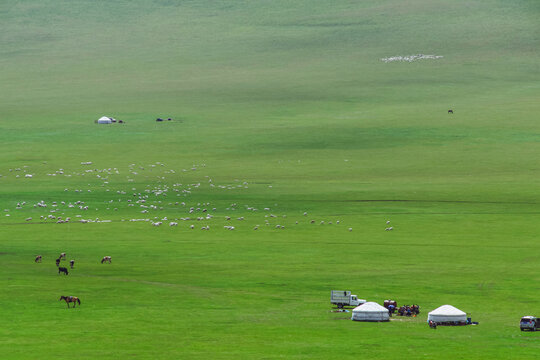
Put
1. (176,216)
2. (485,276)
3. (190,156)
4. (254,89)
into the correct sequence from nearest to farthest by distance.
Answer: (485,276) < (176,216) < (190,156) < (254,89)

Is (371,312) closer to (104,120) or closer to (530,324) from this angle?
(530,324)

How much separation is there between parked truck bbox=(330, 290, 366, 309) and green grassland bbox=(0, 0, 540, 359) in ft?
3.09

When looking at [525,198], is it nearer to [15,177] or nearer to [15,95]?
[15,177]

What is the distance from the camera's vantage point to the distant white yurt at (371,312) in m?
56.4

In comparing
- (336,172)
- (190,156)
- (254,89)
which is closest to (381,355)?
(336,172)

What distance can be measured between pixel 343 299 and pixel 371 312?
3.60 meters

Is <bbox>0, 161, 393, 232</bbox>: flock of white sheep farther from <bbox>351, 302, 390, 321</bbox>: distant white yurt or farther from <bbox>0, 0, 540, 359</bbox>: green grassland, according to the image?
<bbox>351, 302, 390, 321</bbox>: distant white yurt

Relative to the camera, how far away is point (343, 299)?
5978 cm

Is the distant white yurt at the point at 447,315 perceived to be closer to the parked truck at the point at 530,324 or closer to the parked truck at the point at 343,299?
the parked truck at the point at 530,324

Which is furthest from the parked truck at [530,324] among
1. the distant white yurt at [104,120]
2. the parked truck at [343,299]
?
the distant white yurt at [104,120]

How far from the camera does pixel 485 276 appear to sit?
69.3m

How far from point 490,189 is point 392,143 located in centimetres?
3005

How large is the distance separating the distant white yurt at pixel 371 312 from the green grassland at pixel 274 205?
1.13m

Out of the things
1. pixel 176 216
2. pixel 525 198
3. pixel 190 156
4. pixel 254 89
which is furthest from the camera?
pixel 254 89
